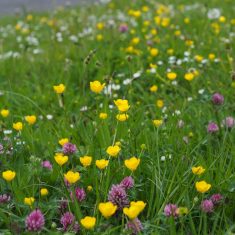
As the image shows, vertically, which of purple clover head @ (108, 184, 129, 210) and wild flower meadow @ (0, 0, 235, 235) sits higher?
purple clover head @ (108, 184, 129, 210)

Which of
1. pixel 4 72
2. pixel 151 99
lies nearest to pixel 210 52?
pixel 151 99

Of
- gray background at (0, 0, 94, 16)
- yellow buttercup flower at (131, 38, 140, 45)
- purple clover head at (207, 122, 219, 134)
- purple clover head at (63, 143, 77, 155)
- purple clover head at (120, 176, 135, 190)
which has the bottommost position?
gray background at (0, 0, 94, 16)

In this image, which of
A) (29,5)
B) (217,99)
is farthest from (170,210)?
(29,5)

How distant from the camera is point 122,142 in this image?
2303 millimetres

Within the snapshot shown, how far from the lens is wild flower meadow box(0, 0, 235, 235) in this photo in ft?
5.97

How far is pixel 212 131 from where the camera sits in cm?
248

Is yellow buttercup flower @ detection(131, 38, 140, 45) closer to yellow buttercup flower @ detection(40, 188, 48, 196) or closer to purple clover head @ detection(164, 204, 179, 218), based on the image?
yellow buttercup flower @ detection(40, 188, 48, 196)

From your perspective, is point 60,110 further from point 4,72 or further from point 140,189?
point 140,189

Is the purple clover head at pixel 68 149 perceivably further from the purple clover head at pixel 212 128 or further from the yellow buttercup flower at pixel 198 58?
the yellow buttercup flower at pixel 198 58

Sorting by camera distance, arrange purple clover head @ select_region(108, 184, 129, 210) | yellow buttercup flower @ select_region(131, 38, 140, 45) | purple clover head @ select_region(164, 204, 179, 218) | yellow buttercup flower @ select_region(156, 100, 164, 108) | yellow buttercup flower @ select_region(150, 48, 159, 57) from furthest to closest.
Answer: yellow buttercup flower @ select_region(131, 38, 140, 45) < yellow buttercup flower @ select_region(150, 48, 159, 57) < yellow buttercup flower @ select_region(156, 100, 164, 108) < purple clover head @ select_region(108, 184, 129, 210) < purple clover head @ select_region(164, 204, 179, 218)

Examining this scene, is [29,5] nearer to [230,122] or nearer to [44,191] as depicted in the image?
[230,122]

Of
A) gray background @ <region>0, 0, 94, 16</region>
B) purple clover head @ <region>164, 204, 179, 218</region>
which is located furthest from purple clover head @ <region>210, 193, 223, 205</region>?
gray background @ <region>0, 0, 94, 16</region>

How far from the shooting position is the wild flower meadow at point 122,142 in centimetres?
182

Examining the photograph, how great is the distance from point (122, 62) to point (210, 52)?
0.71 m
